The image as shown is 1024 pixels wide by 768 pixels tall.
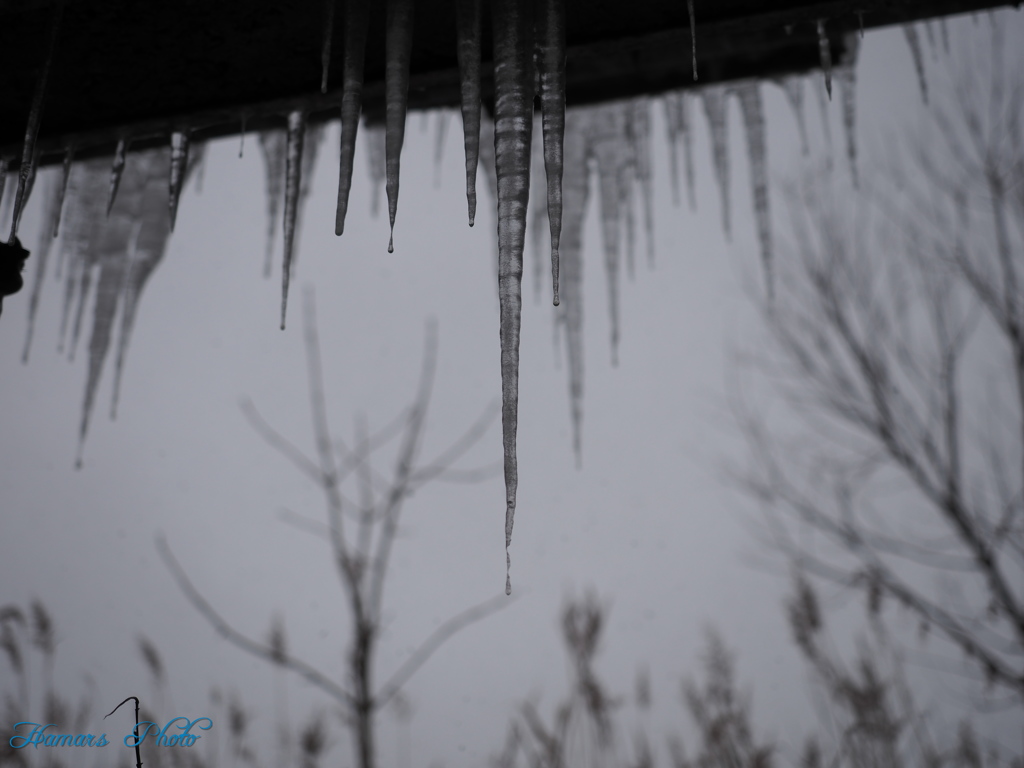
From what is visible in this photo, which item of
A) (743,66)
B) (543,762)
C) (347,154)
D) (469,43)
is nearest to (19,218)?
(347,154)

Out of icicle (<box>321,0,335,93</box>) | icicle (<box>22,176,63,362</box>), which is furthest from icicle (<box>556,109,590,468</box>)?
icicle (<box>22,176,63,362</box>)

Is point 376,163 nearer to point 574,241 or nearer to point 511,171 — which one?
point 574,241

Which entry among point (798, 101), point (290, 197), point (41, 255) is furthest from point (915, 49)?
point (41, 255)

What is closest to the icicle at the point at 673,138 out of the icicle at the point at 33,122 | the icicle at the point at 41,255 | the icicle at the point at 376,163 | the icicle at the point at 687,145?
the icicle at the point at 687,145

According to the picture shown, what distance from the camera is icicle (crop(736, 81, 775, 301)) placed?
2.44 meters

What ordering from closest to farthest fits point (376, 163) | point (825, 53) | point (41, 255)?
point (825, 53), point (376, 163), point (41, 255)

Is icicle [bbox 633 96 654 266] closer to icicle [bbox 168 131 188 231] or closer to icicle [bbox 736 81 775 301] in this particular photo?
icicle [bbox 736 81 775 301]

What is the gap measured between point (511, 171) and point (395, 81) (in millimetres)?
298

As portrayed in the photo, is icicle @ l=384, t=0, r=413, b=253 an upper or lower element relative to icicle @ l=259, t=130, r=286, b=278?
lower

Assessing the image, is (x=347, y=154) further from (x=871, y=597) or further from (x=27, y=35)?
(x=871, y=597)

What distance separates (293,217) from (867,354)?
15.7 ft

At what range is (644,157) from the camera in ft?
8.30

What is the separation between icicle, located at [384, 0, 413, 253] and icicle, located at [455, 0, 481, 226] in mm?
100

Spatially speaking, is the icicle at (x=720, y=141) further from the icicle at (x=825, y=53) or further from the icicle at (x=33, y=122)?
the icicle at (x=33, y=122)
